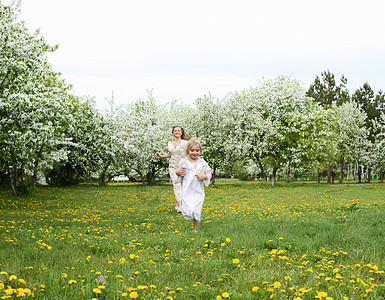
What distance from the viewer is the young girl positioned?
27.3ft

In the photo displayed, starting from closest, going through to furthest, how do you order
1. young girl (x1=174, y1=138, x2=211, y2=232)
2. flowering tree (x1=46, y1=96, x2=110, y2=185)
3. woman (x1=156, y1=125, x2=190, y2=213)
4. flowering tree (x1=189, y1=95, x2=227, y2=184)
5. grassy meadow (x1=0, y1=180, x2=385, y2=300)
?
grassy meadow (x1=0, y1=180, x2=385, y2=300) < young girl (x1=174, y1=138, x2=211, y2=232) < woman (x1=156, y1=125, x2=190, y2=213) < flowering tree (x1=46, y1=96, x2=110, y2=185) < flowering tree (x1=189, y1=95, x2=227, y2=184)

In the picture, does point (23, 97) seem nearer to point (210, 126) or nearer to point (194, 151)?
A: point (194, 151)

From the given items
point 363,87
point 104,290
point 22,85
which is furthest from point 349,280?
point 363,87

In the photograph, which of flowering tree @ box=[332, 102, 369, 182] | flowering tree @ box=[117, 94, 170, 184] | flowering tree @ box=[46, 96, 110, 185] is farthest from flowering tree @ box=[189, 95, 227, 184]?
flowering tree @ box=[332, 102, 369, 182]

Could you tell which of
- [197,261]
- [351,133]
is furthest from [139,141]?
[197,261]

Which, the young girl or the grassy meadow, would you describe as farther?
the young girl

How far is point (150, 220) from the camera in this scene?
1040 cm

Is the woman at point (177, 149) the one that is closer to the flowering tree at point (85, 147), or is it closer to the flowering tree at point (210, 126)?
the flowering tree at point (85, 147)

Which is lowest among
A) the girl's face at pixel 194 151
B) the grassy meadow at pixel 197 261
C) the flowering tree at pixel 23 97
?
the grassy meadow at pixel 197 261

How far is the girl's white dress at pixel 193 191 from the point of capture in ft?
27.3

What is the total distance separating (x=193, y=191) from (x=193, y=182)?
20 centimetres

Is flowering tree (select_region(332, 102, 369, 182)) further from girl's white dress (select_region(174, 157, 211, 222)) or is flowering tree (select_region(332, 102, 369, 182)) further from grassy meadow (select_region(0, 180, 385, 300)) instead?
girl's white dress (select_region(174, 157, 211, 222))

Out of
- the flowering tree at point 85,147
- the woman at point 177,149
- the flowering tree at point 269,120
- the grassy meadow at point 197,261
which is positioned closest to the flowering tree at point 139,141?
the flowering tree at point 85,147

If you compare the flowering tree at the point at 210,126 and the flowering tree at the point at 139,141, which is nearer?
the flowering tree at the point at 139,141
